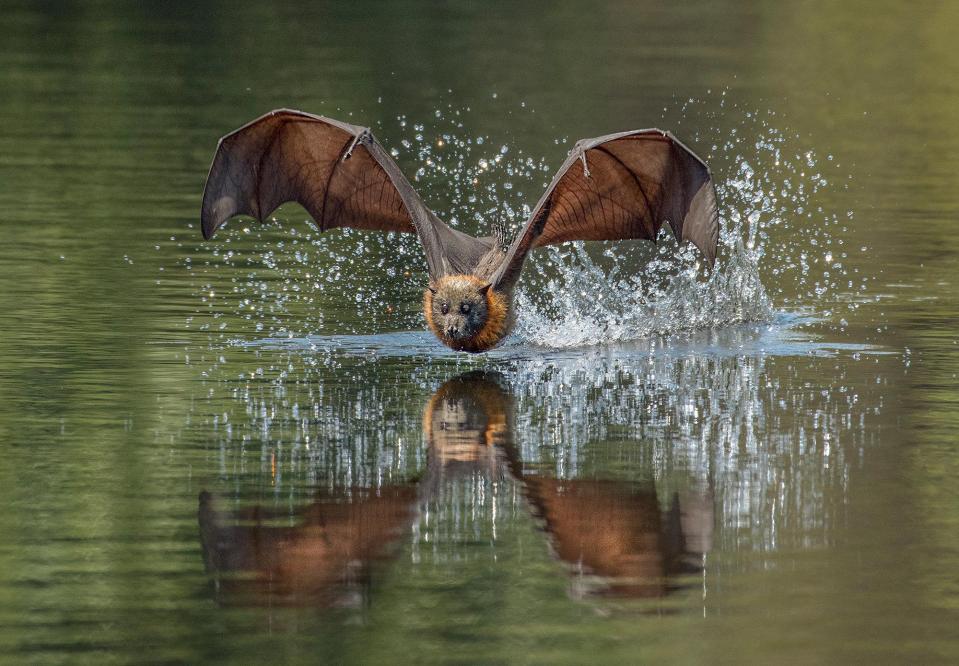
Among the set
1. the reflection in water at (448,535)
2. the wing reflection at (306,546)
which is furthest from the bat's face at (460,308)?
→ the wing reflection at (306,546)

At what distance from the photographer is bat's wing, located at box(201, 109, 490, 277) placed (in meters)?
11.6

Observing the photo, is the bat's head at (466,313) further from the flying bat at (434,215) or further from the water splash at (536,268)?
the water splash at (536,268)

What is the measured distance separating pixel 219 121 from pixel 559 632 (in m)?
18.0

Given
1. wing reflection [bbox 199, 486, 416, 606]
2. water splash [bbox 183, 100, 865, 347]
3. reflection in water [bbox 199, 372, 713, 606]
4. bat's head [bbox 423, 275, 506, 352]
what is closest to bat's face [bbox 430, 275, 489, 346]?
bat's head [bbox 423, 275, 506, 352]

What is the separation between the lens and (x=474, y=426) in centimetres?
984

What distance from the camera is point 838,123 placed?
2573cm

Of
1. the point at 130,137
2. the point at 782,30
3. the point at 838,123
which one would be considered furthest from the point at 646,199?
the point at 782,30

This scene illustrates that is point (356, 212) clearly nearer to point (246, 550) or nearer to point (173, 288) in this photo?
point (173, 288)

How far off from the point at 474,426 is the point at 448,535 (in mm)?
2045

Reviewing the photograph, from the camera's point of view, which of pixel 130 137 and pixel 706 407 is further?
pixel 130 137

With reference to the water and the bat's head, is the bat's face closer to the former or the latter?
the bat's head

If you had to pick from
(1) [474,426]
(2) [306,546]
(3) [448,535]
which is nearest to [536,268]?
(1) [474,426]

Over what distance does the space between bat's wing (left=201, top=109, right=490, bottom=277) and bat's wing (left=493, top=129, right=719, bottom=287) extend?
558mm

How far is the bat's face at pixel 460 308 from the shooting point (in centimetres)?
1113
